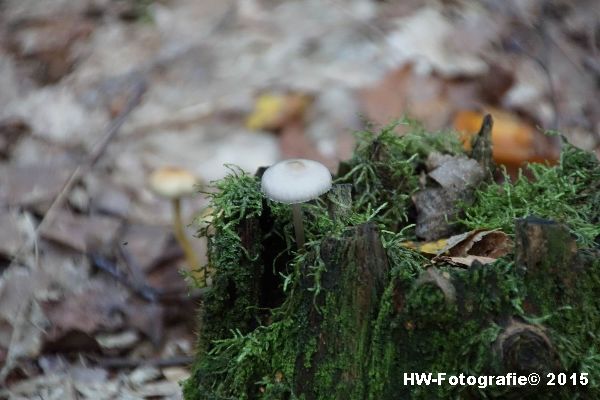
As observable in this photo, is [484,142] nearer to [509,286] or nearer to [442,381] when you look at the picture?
[509,286]

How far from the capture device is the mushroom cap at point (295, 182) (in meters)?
1.80

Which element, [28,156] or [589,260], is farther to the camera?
[28,156]

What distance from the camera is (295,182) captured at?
1.82m

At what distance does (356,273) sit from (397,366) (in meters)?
0.27

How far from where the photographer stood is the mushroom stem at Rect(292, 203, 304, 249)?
6.20 feet

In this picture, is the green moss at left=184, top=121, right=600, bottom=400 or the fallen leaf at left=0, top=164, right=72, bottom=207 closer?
the green moss at left=184, top=121, right=600, bottom=400

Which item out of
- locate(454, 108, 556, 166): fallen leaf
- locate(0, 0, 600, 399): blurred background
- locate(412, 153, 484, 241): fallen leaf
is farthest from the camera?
locate(454, 108, 556, 166): fallen leaf

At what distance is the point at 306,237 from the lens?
78.7 inches

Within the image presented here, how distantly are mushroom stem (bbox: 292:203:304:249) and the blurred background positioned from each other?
1.19 meters

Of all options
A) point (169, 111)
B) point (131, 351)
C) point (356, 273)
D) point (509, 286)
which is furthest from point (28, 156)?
point (509, 286)

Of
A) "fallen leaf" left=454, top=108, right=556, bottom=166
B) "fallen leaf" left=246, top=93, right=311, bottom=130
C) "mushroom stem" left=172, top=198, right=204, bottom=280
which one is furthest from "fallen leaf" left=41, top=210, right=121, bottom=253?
"fallen leaf" left=454, top=108, right=556, bottom=166

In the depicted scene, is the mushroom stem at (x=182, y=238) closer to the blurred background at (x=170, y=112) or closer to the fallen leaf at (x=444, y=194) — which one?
the blurred background at (x=170, y=112)

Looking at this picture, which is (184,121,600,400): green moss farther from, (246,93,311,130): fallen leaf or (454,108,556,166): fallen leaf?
(246,93,311,130): fallen leaf

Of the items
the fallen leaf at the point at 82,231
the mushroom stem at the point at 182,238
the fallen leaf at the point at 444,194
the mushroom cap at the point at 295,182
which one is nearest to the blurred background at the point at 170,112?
the fallen leaf at the point at 82,231
